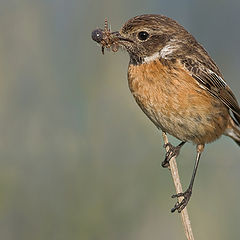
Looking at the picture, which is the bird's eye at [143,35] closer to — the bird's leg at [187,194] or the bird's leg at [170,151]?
the bird's leg at [170,151]

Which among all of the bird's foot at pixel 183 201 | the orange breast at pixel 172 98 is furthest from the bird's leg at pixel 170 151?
the bird's foot at pixel 183 201

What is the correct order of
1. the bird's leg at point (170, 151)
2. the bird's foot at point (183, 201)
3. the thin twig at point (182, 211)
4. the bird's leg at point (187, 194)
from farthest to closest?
1. the bird's leg at point (170, 151)
2. the bird's leg at point (187, 194)
3. the bird's foot at point (183, 201)
4. the thin twig at point (182, 211)

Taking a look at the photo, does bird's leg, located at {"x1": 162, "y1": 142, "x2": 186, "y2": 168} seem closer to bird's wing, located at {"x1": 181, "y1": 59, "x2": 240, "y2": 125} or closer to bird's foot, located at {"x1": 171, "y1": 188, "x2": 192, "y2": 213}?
bird's foot, located at {"x1": 171, "y1": 188, "x2": 192, "y2": 213}

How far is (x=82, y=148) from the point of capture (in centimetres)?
358

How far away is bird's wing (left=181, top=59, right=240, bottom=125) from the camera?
376cm

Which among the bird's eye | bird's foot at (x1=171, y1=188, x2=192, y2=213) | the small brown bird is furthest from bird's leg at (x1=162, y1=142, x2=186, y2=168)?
the bird's eye

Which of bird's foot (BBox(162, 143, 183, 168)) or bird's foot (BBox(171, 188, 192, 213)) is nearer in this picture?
bird's foot (BBox(171, 188, 192, 213))

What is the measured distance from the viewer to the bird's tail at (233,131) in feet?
14.2

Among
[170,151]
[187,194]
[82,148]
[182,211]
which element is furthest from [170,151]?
[182,211]

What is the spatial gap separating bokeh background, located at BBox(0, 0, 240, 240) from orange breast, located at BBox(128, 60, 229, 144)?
0.58 ft

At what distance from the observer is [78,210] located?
11.3 feet

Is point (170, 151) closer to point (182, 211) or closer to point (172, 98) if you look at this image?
point (172, 98)

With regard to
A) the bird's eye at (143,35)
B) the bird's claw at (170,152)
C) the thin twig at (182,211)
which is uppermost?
the bird's eye at (143,35)

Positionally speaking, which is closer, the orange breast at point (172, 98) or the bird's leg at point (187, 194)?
the bird's leg at point (187, 194)
